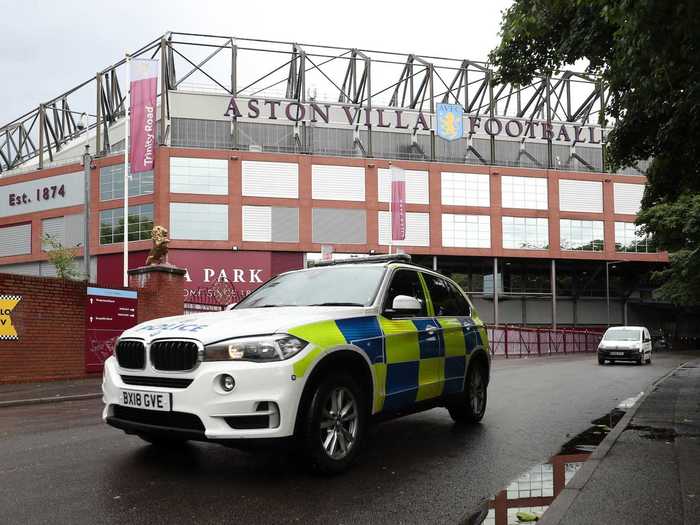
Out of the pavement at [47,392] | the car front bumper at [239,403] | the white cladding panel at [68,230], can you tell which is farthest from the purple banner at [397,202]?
the car front bumper at [239,403]

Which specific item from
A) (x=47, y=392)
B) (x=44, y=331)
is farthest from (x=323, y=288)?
(x=44, y=331)

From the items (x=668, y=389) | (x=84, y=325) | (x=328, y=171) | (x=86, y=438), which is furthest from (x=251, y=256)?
(x=86, y=438)

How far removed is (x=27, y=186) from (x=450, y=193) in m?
35.4

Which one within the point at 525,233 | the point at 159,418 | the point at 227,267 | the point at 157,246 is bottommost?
the point at 159,418

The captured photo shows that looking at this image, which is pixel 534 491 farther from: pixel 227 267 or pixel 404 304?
pixel 227 267

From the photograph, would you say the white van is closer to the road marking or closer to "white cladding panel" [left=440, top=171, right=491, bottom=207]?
the road marking

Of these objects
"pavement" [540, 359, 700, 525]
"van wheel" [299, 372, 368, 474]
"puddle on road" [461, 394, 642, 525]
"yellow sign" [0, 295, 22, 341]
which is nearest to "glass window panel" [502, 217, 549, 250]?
"yellow sign" [0, 295, 22, 341]

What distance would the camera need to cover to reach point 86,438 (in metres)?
6.94

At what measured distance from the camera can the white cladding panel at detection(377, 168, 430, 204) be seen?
52188mm

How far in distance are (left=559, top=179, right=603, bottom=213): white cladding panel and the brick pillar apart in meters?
44.5

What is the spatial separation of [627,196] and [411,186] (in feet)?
67.6

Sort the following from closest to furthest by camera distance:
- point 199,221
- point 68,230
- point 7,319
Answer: point 7,319
point 199,221
point 68,230

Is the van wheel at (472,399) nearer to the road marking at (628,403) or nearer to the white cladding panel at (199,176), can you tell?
the road marking at (628,403)

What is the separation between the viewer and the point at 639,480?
497cm
